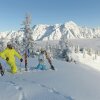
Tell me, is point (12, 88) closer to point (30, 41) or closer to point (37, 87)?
point (37, 87)

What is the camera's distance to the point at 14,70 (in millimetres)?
16188

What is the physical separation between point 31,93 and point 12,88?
108cm

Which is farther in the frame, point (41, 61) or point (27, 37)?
point (27, 37)

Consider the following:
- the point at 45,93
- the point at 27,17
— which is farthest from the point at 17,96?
the point at 27,17

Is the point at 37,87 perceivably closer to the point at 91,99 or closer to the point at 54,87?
the point at 54,87

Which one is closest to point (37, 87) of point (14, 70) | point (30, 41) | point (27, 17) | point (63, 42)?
point (14, 70)

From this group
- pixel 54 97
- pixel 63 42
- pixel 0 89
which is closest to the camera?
pixel 54 97

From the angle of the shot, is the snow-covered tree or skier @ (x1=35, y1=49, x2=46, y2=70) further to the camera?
the snow-covered tree

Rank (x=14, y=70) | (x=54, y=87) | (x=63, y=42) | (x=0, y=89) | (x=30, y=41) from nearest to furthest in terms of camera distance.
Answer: (x=0, y=89) < (x=54, y=87) < (x=14, y=70) < (x=30, y=41) < (x=63, y=42)

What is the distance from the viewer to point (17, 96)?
8984mm

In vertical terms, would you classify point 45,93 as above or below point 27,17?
below

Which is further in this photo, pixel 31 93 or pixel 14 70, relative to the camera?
pixel 14 70

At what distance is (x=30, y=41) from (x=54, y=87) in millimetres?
54776

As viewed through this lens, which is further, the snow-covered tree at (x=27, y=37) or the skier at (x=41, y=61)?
the snow-covered tree at (x=27, y=37)
